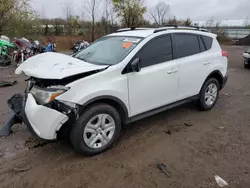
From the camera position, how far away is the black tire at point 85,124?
301cm

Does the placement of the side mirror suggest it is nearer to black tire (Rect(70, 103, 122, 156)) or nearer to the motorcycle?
black tire (Rect(70, 103, 122, 156))

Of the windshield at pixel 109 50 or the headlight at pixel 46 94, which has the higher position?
the windshield at pixel 109 50

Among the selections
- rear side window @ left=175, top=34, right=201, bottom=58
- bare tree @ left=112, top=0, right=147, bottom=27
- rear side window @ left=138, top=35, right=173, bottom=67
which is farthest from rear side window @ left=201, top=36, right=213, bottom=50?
bare tree @ left=112, top=0, right=147, bottom=27

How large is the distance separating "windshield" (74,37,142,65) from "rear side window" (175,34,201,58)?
2.91ft

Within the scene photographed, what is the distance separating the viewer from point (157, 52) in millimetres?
3838

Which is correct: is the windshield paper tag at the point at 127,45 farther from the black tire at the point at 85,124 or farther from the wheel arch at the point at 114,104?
the black tire at the point at 85,124

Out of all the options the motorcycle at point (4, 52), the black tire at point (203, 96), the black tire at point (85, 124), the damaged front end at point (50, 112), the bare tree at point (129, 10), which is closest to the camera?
the damaged front end at point (50, 112)

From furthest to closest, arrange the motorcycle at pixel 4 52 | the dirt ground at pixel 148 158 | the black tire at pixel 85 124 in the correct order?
the motorcycle at pixel 4 52 < the black tire at pixel 85 124 < the dirt ground at pixel 148 158

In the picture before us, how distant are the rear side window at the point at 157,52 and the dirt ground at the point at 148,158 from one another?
1.24 metres

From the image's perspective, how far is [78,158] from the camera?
3.24 m

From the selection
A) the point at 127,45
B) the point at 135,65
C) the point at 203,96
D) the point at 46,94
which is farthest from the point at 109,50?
the point at 203,96

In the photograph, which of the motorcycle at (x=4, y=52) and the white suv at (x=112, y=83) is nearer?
the white suv at (x=112, y=83)

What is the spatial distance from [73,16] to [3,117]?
25642mm

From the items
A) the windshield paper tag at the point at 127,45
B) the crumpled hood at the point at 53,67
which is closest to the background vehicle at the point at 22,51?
the crumpled hood at the point at 53,67
